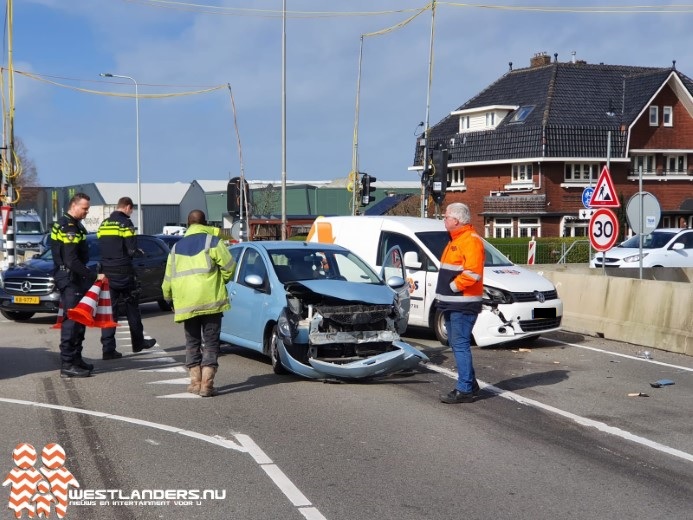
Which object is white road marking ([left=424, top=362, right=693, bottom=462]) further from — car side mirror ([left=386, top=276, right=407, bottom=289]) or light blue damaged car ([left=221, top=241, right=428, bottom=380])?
car side mirror ([left=386, top=276, right=407, bottom=289])

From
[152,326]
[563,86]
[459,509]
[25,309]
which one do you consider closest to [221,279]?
[459,509]

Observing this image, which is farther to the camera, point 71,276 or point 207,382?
point 71,276

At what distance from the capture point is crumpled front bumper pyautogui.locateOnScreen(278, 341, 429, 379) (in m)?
10.3

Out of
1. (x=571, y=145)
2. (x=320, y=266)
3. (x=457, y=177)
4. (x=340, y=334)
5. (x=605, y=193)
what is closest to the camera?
(x=340, y=334)

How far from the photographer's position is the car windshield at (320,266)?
464 inches

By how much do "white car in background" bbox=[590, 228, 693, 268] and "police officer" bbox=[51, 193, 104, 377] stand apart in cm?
2079

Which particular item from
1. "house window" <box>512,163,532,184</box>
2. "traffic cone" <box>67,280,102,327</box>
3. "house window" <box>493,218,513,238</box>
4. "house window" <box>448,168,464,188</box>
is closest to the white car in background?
"traffic cone" <box>67,280,102,327</box>

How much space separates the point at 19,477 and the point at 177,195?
108 metres

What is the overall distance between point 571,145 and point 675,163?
7.58m

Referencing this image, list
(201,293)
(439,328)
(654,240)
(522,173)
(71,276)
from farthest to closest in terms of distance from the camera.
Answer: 1. (522,173)
2. (654,240)
3. (439,328)
4. (71,276)
5. (201,293)

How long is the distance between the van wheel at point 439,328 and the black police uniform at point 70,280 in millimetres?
5205

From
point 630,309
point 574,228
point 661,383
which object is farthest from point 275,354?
point 574,228

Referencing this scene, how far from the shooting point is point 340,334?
10.5 m

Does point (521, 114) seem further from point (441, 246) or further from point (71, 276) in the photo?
point (71, 276)
